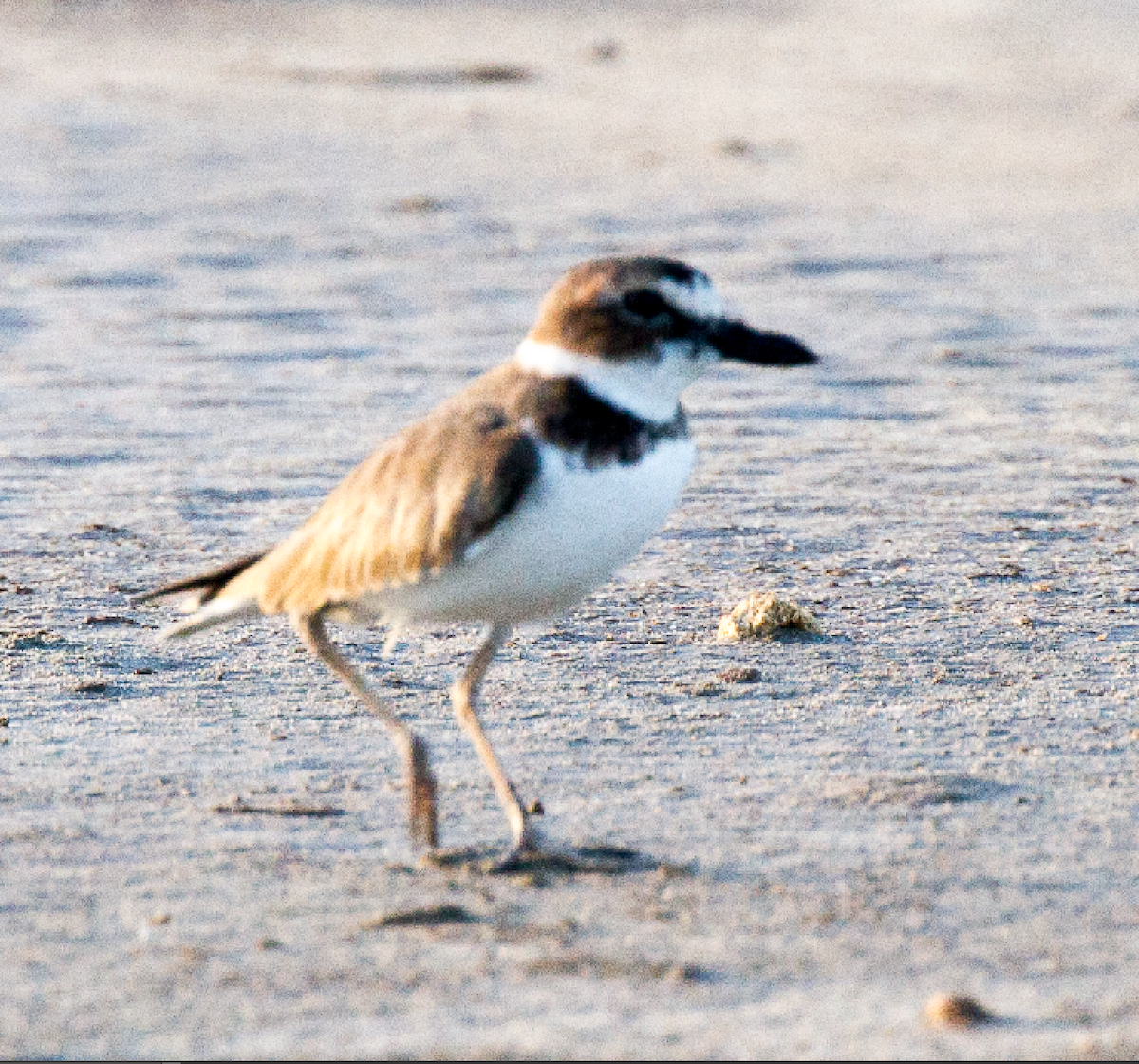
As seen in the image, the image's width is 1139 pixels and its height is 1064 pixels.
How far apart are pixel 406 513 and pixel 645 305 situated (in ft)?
2.10

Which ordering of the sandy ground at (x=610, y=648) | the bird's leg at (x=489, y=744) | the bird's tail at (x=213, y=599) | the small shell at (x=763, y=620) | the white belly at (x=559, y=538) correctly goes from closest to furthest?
the sandy ground at (x=610, y=648), the white belly at (x=559, y=538), the bird's leg at (x=489, y=744), the bird's tail at (x=213, y=599), the small shell at (x=763, y=620)

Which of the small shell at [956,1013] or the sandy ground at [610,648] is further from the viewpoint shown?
the sandy ground at [610,648]

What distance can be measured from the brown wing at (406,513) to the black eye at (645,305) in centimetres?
34

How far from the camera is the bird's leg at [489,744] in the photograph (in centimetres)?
451

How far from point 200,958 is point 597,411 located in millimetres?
1281

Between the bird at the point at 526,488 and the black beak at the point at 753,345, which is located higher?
the black beak at the point at 753,345

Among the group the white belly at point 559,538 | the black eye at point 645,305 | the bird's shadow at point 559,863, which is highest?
the black eye at point 645,305

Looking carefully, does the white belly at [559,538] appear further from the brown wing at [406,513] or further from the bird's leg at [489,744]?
the bird's leg at [489,744]

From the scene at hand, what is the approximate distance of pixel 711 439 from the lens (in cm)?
850

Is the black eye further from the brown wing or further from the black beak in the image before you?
the brown wing

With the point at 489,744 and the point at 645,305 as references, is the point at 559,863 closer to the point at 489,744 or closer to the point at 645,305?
the point at 489,744

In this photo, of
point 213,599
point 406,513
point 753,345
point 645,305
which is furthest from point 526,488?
point 213,599

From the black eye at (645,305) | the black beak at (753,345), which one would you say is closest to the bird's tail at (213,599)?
the black eye at (645,305)

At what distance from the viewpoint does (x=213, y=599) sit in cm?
489
